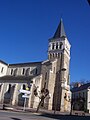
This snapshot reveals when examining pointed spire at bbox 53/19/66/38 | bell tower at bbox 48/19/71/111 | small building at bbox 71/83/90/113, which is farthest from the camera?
small building at bbox 71/83/90/113

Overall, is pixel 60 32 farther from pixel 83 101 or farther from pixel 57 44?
pixel 83 101

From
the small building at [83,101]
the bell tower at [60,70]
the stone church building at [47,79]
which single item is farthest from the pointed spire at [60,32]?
the small building at [83,101]

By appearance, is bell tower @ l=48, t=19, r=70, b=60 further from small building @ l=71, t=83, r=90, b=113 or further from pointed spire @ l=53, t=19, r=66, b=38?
small building @ l=71, t=83, r=90, b=113

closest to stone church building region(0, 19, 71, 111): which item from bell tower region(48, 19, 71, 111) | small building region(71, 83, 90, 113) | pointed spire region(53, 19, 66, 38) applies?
bell tower region(48, 19, 71, 111)

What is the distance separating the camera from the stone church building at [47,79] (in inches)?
2087

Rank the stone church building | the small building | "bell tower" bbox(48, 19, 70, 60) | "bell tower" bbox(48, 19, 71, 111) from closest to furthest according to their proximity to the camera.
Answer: the stone church building
"bell tower" bbox(48, 19, 71, 111)
"bell tower" bbox(48, 19, 70, 60)
the small building

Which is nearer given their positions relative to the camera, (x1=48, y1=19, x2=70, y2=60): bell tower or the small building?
(x1=48, y1=19, x2=70, y2=60): bell tower

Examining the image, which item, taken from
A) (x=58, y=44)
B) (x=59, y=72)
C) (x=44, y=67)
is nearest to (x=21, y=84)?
(x=44, y=67)

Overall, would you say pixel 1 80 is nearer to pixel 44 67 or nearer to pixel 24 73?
pixel 24 73

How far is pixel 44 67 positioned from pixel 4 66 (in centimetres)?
1557

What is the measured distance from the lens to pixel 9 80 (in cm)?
5744

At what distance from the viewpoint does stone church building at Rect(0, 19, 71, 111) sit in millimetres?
53000

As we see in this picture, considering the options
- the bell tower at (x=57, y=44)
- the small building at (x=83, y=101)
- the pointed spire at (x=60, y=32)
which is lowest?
the small building at (x=83, y=101)

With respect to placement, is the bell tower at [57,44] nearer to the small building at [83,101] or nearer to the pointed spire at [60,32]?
the pointed spire at [60,32]
